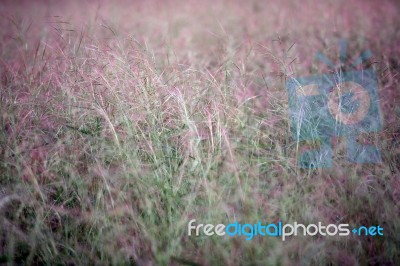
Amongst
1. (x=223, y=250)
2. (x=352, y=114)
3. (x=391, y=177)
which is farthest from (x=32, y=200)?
(x=352, y=114)

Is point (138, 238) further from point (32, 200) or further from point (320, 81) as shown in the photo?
point (320, 81)

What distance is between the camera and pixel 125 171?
1.65 metres

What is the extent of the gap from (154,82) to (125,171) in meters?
0.55
